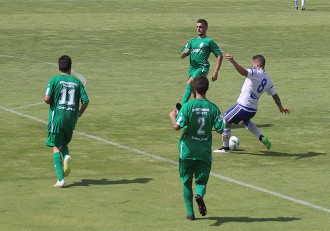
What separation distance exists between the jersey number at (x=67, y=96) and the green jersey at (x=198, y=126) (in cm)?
283

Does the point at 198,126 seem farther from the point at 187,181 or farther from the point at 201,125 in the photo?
the point at 187,181

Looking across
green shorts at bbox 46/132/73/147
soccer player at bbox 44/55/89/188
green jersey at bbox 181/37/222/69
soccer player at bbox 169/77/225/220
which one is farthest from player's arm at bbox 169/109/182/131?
green jersey at bbox 181/37/222/69

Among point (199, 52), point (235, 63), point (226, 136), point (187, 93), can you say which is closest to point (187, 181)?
point (235, 63)

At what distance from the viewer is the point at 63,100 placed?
49.8ft

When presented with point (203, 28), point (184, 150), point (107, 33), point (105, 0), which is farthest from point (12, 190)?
point (105, 0)

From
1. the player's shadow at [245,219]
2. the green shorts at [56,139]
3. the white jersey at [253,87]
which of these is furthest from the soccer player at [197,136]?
the white jersey at [253,87]

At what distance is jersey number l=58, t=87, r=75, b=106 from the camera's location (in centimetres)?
1516

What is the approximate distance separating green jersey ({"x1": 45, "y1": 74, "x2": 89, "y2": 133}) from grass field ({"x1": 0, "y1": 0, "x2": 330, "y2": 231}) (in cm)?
97

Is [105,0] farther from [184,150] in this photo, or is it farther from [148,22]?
[184,150]

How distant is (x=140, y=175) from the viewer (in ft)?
53.2

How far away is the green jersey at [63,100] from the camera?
15156mm

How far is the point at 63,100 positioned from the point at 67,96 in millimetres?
88

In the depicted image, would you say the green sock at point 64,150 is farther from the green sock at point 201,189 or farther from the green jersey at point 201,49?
the green jersey at point 201,49

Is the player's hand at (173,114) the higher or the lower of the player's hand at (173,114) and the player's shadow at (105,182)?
the higher
